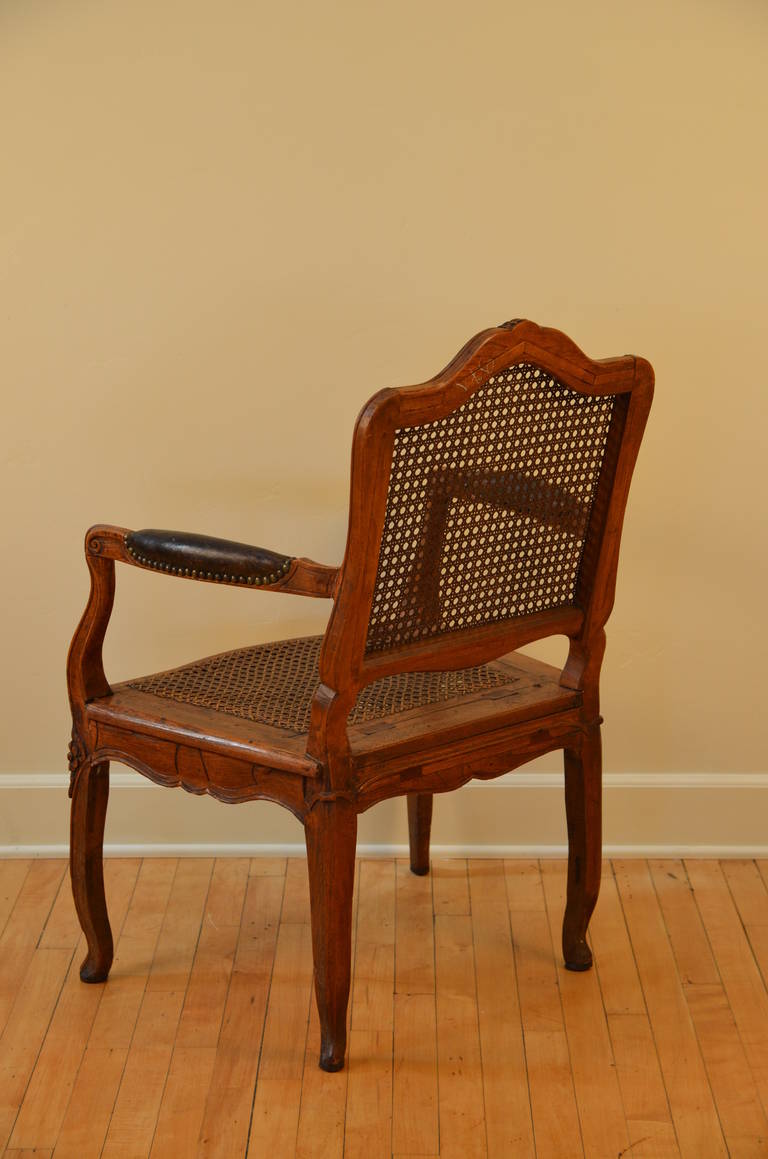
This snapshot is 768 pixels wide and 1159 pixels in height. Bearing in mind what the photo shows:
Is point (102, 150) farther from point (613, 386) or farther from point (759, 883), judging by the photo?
point (759, 883)

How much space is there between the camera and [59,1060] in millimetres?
2002

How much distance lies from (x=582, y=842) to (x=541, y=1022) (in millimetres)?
286

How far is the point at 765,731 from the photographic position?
262cm

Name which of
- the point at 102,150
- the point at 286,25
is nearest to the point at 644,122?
the point at 286,25

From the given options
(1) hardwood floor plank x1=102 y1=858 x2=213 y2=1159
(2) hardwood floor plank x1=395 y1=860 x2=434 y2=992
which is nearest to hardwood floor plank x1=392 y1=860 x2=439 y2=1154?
(2) hardwood floor plank x1=395 y1=860 x2=434 y2=992

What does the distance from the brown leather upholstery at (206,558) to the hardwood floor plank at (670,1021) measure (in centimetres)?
94

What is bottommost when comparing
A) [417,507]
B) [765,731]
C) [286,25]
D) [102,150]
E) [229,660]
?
[765,731]

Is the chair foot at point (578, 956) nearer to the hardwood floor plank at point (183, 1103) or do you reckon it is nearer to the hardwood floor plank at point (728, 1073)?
the hardwood floor plank at point (728, 1073)

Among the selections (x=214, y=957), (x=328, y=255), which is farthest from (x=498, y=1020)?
(x=328, y=255)

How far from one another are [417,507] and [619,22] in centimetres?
103

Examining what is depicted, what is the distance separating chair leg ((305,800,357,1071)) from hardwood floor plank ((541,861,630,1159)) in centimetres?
36

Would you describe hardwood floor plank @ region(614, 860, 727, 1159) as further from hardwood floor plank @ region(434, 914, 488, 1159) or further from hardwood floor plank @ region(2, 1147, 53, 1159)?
hardwood floor plank @ region(2, 1147, 53, 1159)

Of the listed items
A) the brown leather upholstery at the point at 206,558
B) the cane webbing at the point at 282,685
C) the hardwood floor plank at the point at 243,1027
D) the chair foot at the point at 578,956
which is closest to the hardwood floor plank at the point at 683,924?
the chair foot at the point at 578,956

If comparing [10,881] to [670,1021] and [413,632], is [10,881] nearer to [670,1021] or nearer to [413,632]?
[413,632]
